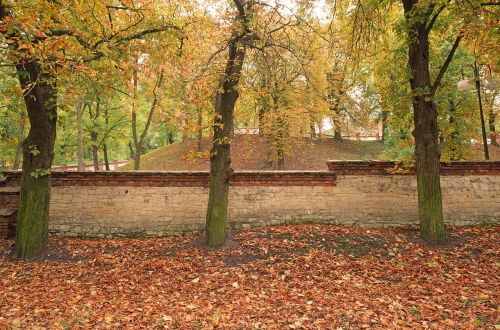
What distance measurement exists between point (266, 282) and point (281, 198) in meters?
3.05

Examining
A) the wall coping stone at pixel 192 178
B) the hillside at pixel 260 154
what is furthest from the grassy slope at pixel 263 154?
the wall coping stone at pixel 192 178

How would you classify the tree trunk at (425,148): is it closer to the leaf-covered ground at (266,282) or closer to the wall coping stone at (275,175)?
the leaf-covered ground at (266,282)

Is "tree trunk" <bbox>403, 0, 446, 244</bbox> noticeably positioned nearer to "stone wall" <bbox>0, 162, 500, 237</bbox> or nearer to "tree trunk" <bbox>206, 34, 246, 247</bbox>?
"stone wall" <bbox>0, 162, 500, 237</bbox>

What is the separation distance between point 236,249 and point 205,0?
578 cm

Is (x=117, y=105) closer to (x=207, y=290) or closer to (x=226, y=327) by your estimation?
(x=207, y=290)

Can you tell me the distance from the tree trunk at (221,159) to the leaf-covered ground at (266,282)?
426mm

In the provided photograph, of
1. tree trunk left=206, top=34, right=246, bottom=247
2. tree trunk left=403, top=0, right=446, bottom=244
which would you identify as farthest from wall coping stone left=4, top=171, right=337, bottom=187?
tree trunk left=403, top=0, right=446, bottom=244

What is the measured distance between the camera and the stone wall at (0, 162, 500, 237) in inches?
324

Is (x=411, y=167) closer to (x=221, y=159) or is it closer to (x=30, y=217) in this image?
(x=221, y=159)

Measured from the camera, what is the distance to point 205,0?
7.65 metres

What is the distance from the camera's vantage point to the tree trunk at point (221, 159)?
22.1ft

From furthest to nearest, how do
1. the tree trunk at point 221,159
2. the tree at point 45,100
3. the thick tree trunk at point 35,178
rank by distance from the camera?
the tree trunk at point 221,159 → the thick tree trunk at point 35,178 → the tree at point 45,100

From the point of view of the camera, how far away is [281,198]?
8227 millimetres

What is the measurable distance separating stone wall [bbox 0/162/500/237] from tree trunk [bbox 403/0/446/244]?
1519 millimetres
